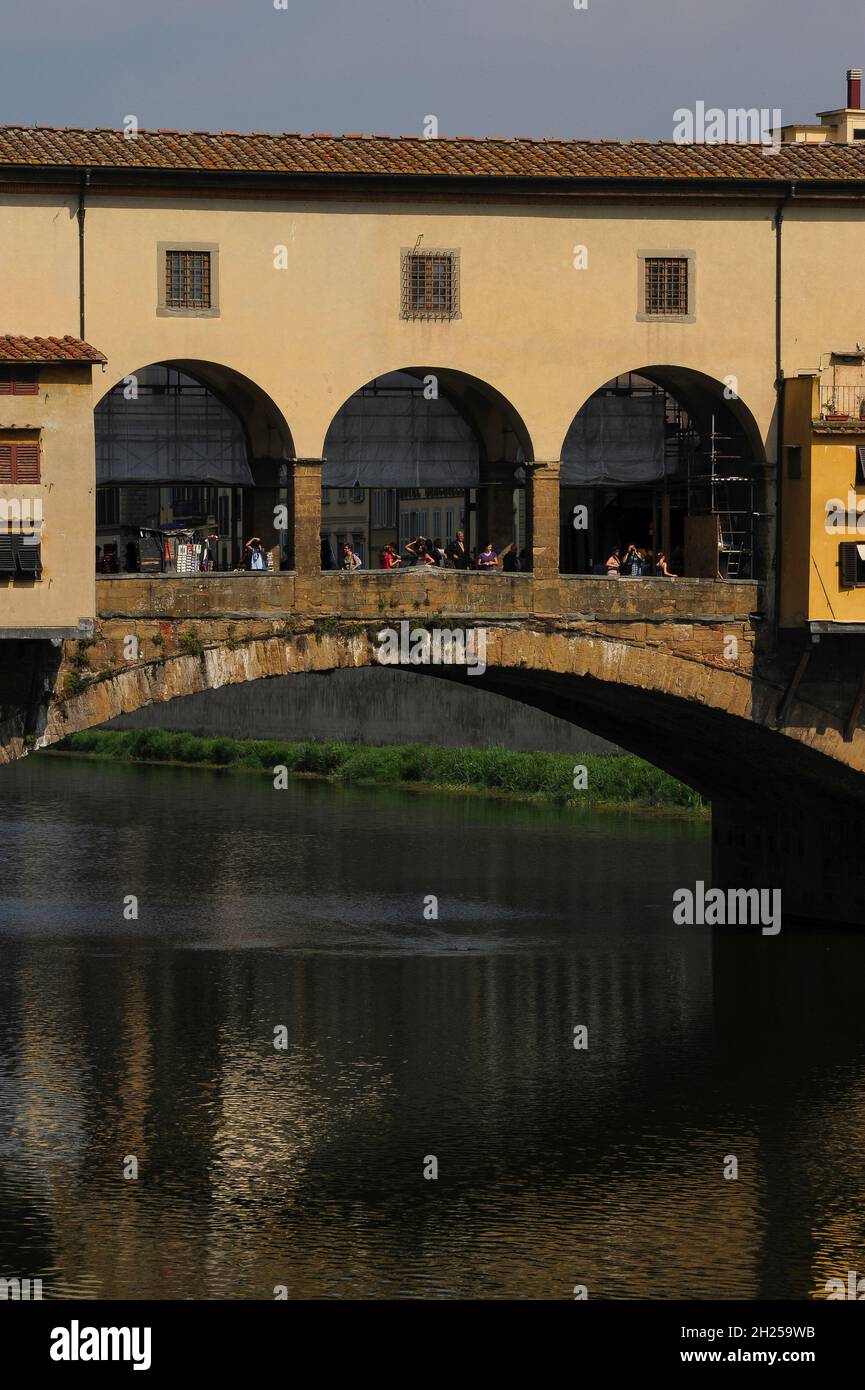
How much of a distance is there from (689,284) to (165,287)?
5.26 meters

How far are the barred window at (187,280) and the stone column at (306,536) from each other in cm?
188

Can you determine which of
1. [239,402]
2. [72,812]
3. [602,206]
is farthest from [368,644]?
[72,812]

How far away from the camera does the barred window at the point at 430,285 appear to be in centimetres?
2325

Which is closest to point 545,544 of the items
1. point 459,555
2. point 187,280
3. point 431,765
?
point 459,555

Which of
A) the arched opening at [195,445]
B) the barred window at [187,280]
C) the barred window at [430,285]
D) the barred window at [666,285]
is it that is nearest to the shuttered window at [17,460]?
the barred window at [187,280]

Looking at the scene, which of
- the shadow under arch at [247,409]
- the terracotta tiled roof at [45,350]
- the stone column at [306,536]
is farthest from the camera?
the shadow under arch at [247,409]

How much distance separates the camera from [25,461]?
21500 millimetres

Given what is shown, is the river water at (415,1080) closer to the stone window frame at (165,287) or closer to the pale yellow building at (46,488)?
the pale yellow building at (46,488)

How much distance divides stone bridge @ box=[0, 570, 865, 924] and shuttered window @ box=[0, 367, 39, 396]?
201cm

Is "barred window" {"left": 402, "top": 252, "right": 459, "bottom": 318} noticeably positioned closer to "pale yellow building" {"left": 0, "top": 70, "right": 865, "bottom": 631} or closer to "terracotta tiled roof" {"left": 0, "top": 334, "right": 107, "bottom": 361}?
"pale yellow building" {"left": 0, "top": 70, "right": 865, "bottom": 631}

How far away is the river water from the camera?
57.5 ft

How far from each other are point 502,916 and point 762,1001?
4905 mm

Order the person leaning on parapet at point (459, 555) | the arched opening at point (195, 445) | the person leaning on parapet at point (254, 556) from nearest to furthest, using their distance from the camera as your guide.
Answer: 1. the person leaning on parapet at point (254, 556)
2. the arched opening at point (195, 445)
3. the person leaning on parapet at point (459, 555)

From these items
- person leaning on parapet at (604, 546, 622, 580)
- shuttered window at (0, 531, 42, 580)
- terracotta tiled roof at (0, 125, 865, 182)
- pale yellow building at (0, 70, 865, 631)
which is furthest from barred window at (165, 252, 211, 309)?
person leaning on parapet at (604, 546, 622, 580)
